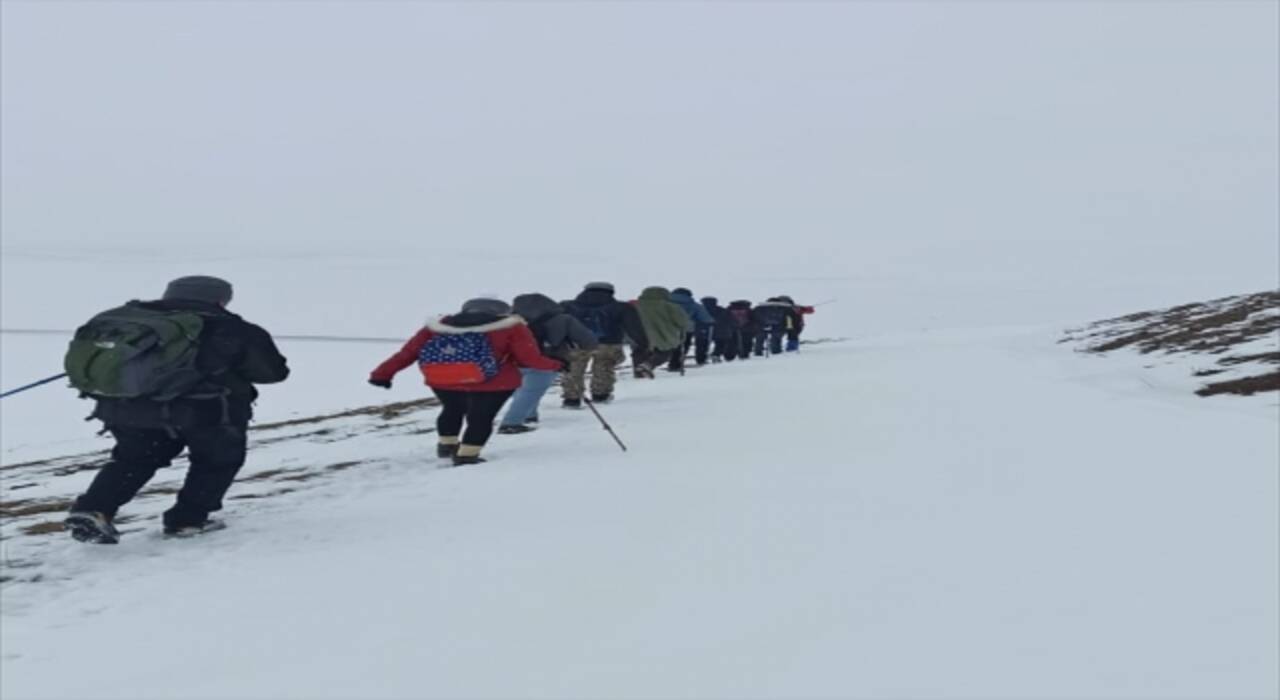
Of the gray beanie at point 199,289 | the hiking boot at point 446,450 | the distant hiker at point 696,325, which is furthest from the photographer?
the distant hiker at point 696,325

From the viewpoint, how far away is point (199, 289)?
7.71 metres

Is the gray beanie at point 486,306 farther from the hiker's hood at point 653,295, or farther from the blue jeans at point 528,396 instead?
the hiker's hood at point 653,295

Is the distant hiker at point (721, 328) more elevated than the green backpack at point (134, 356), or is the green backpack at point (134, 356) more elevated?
the green backpack at point (134, 356)

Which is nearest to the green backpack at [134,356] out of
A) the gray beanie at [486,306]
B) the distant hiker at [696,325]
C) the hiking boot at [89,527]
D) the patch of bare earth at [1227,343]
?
the hiking boot at [89,527]

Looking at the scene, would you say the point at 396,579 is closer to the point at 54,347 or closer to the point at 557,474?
the point at 557,474

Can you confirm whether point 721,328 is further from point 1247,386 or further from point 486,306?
point 486,306

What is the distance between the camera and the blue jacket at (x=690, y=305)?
24688 millimetres

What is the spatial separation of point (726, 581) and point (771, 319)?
87.0 ft

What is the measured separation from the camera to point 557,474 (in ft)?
32.7

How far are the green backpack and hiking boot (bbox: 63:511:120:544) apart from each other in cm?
75

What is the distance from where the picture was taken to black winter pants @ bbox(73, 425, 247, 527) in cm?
737

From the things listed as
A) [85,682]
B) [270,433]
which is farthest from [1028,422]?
[270,433]

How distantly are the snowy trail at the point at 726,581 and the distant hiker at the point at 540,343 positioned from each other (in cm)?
315

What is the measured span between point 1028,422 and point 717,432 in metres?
3.16
